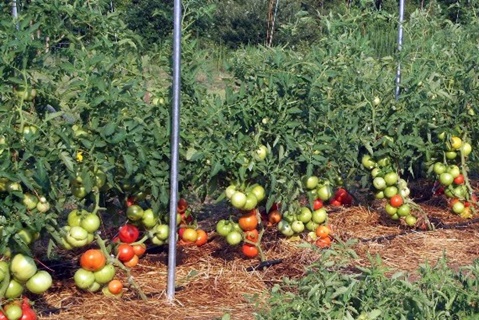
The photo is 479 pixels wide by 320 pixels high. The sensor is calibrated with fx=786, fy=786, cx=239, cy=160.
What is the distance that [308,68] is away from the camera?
4324mm

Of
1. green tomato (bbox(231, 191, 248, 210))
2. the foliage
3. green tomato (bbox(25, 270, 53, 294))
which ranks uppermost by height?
the foliage

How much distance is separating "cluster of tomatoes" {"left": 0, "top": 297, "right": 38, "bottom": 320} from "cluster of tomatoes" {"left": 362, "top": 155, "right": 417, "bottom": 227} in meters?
2.40

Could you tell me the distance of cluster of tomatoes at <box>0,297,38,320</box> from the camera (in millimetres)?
3273

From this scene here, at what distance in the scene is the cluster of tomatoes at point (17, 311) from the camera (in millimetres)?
3273

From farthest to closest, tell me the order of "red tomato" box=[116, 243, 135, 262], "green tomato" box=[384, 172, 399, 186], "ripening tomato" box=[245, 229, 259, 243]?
"green tomato" box=[384, 172, 399, 186] → "ripening tomato" box=[245, 229, 259, 243] → "red tomato" box=[116, 243, 135, 262]

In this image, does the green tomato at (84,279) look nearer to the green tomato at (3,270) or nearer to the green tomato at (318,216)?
the green tomato at (3,270)

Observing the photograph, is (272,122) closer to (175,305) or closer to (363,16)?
(175,305)

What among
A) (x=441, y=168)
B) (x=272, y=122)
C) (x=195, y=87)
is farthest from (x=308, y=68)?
(x=441, y=168)

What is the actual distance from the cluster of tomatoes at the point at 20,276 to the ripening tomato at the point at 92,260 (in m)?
0.28

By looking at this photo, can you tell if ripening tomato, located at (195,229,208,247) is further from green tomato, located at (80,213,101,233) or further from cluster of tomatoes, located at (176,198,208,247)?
green tomato, located at (80,213,101,233)

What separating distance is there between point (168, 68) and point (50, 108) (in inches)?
34.6

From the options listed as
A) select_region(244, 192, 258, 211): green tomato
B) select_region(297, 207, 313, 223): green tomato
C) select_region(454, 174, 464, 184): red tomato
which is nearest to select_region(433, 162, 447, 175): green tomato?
select_region(454, 174, 464, 184): red tomato

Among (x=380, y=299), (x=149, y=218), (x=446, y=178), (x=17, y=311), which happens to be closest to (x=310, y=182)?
(x=149, y=218)

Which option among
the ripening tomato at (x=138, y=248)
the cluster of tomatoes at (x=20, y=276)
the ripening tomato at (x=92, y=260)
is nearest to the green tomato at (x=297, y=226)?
Result: the ripening tomato at (x=138, y=248)
